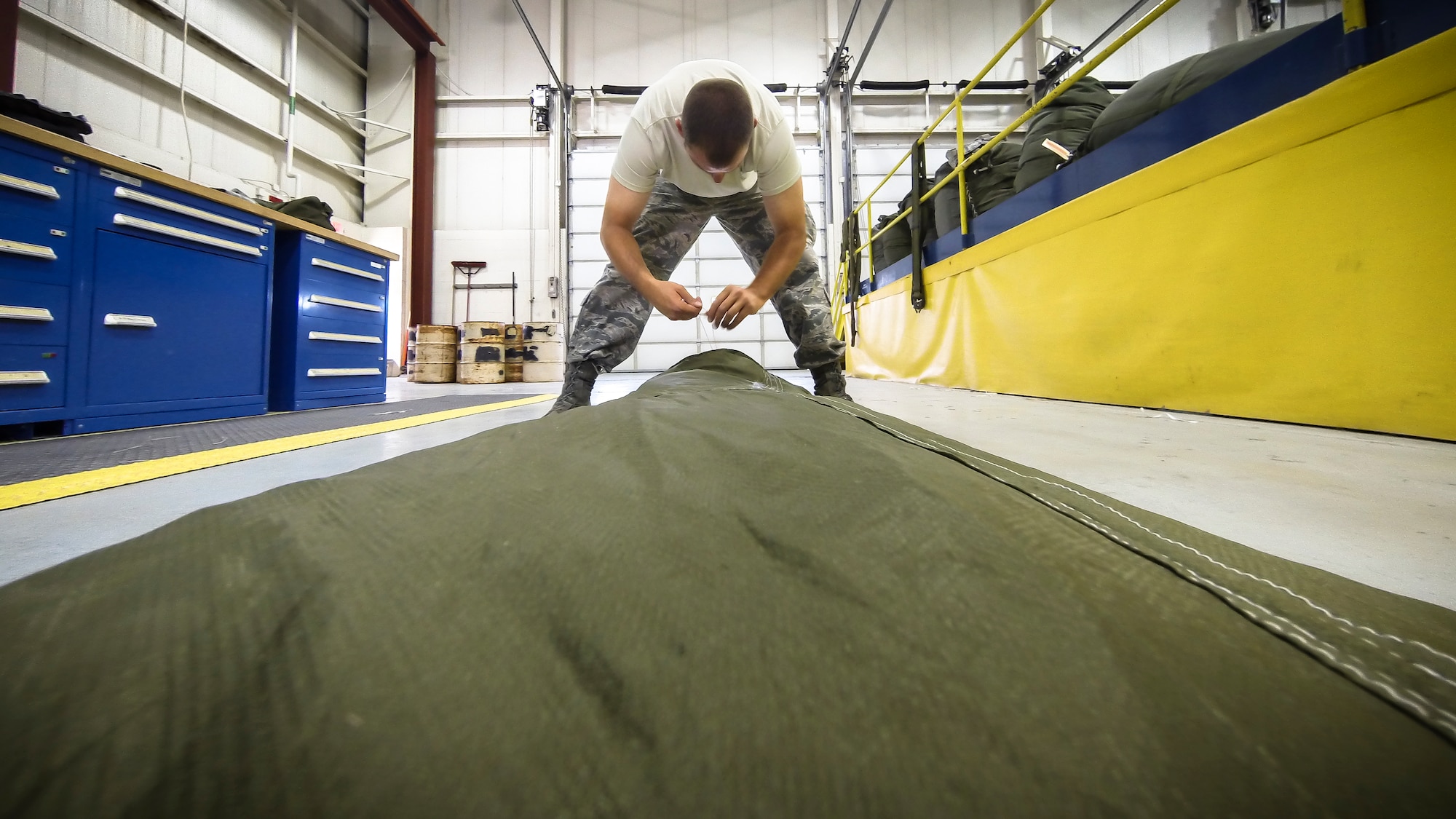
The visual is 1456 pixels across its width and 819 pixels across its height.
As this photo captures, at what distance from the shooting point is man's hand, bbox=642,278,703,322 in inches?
65.3

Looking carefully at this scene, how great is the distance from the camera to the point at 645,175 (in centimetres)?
174

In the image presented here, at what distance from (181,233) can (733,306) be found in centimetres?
260

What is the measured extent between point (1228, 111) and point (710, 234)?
6.43 metres

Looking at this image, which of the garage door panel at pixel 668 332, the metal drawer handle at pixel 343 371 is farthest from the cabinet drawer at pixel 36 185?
the garage door panel at pixel 668 332

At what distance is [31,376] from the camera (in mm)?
1793

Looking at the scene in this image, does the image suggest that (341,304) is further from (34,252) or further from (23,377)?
(23,377)

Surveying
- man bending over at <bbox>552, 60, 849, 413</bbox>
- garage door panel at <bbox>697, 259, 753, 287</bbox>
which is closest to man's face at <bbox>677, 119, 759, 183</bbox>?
man bending over at <bbox>552, 60, 849, 413</bbox>

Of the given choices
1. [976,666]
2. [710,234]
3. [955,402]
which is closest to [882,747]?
[976,666]

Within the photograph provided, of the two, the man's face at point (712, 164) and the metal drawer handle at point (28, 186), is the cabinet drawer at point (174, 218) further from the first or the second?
the man's face at point (712, 164)

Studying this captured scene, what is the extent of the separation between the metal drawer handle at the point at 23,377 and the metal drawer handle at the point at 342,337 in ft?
3.56

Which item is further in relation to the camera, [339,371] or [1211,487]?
[339,371]

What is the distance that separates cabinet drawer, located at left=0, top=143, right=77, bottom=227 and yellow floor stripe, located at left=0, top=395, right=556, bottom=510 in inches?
49.7

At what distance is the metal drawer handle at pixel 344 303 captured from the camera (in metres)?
2.91

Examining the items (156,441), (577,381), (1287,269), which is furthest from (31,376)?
(1287,269)
